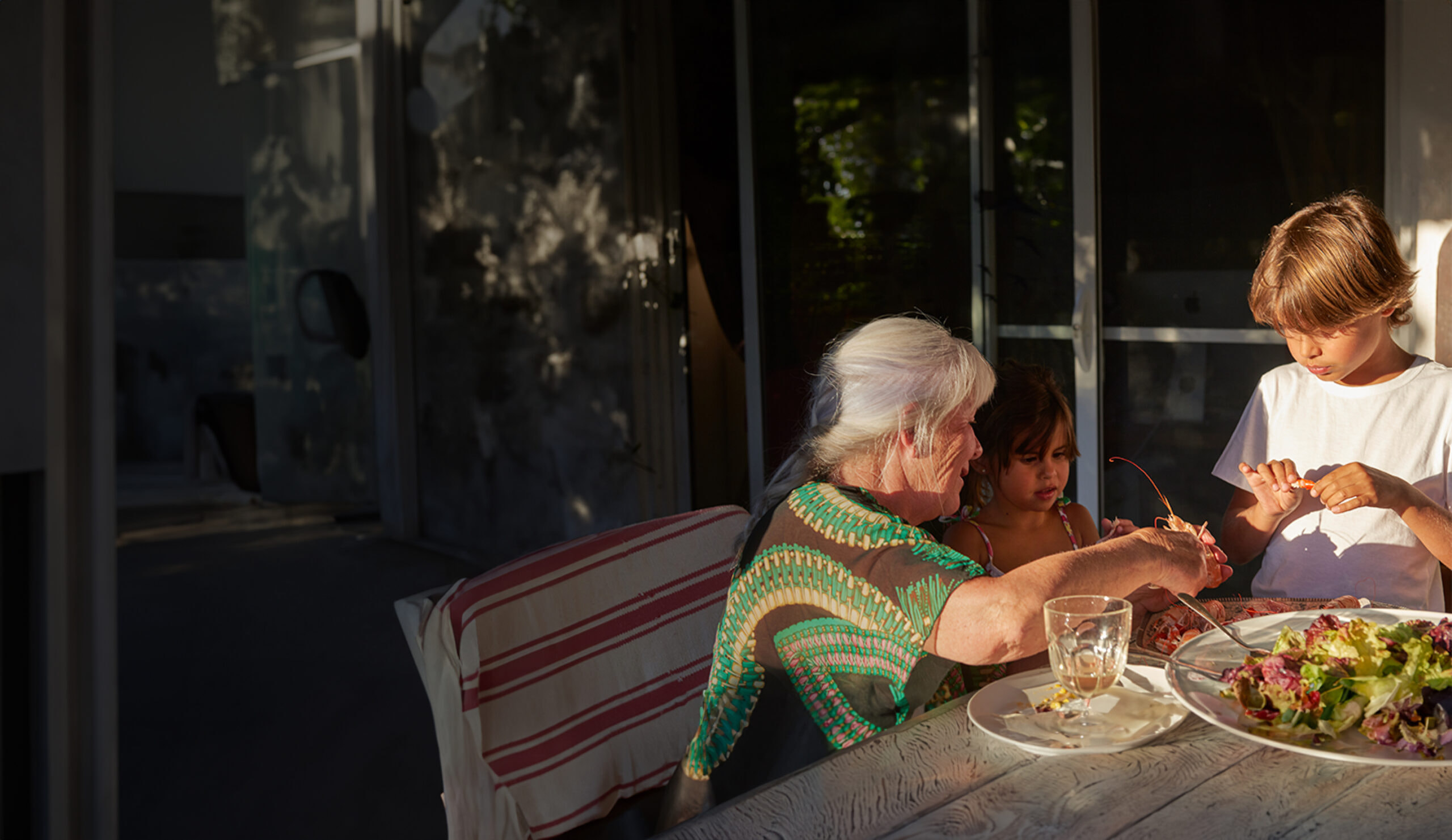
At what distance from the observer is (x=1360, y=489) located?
178cm

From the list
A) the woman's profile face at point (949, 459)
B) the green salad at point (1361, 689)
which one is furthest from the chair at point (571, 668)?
the green salad at point (1361, 689)

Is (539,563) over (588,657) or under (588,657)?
over

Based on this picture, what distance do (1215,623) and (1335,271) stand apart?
29.6 inches

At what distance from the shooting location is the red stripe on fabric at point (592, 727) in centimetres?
156

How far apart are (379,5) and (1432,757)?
616 centimetres

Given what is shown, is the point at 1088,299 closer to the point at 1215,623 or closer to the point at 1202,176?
the point at 1202,176

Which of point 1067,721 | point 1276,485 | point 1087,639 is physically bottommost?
point 1067,721

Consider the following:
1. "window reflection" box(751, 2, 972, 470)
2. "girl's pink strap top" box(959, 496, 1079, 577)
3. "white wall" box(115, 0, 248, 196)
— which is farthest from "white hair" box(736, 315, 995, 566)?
"white wall" box(115, 0, 248, 196)

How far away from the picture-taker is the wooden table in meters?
1.06

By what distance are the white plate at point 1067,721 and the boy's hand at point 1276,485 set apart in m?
0.66

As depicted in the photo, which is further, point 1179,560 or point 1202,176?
point 1202,176

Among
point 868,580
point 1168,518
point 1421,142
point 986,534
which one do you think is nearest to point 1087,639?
point 868,580

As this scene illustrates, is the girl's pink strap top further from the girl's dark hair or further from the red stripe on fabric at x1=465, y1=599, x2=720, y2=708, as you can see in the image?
the red stripe on fabric at x1=465, y1=599, x2=720, y2=708

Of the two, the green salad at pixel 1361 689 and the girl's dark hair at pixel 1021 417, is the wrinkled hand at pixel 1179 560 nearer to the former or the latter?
the green salad at pixel 1361 689
